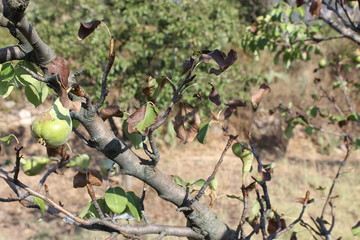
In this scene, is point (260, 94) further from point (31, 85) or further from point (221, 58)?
point (31, 85)

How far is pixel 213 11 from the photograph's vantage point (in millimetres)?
4633

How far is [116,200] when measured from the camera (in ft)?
2.81

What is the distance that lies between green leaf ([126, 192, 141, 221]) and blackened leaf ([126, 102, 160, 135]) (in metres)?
0.29

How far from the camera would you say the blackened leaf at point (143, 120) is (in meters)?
0.68

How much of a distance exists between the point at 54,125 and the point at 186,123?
290mm

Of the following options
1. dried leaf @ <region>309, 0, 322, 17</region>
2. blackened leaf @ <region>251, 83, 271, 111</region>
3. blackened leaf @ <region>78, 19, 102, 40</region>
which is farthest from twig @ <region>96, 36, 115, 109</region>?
dried leaf @ <region>309, 0, 322, 17</region>

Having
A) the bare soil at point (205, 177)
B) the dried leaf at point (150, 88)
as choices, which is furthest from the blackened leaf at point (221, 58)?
the bare soil at point (205, 177)

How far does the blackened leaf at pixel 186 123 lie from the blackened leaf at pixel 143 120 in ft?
0.42

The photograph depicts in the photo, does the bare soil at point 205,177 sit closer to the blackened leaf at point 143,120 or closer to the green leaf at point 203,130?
the green leaf at point 203,130

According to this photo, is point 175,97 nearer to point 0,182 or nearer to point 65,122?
point 65,122

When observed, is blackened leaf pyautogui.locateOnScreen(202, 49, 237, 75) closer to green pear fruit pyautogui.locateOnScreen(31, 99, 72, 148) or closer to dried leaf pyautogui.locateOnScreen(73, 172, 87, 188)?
green pear fruit pyautogui.locateOnScreen(31, 99, 72, 148)

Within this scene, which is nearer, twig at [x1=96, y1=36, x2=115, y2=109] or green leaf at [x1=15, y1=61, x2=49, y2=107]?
twig at [x1=96, y1=36, x2=115, y2=109]

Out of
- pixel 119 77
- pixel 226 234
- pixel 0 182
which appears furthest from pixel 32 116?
pixel 226 234

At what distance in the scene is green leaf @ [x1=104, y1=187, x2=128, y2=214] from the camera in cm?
84
